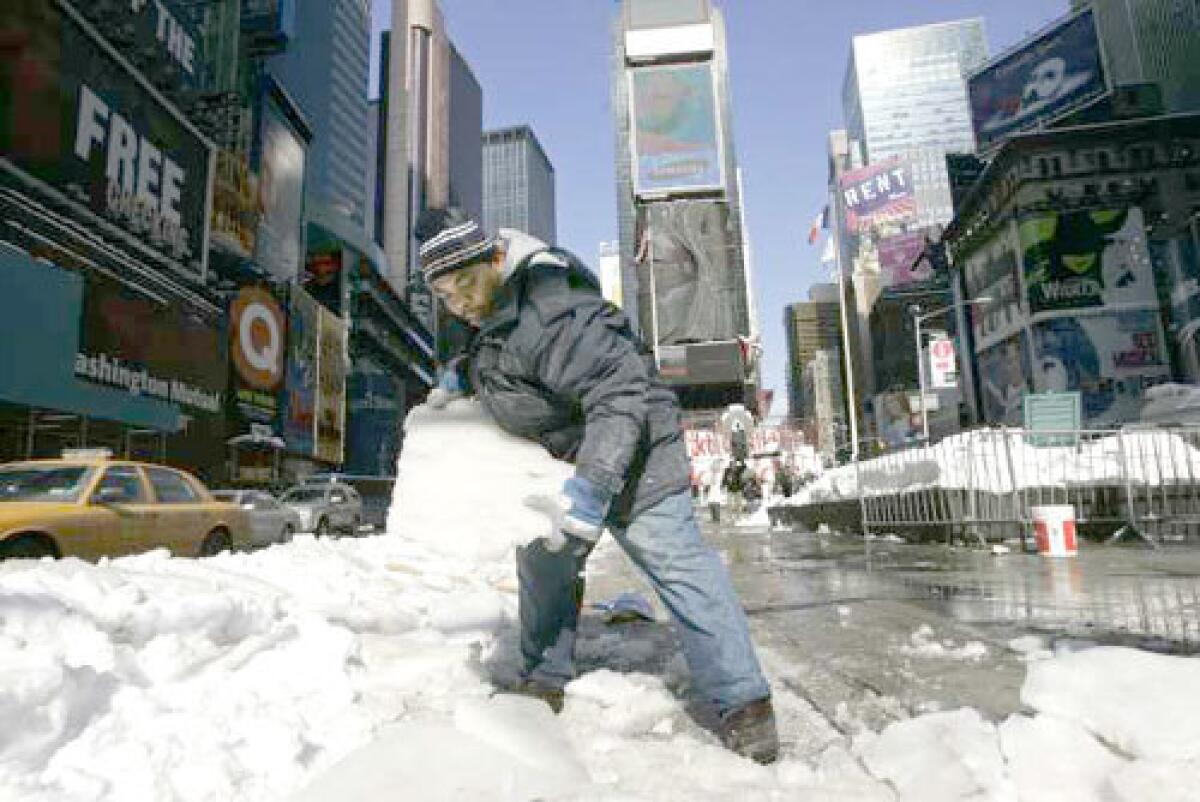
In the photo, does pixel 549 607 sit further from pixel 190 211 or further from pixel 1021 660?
pixel 190 211

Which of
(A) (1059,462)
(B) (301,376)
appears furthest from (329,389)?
(A) (1059,462)

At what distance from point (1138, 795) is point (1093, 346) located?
45.2 m

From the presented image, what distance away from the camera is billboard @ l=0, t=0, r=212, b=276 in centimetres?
1820

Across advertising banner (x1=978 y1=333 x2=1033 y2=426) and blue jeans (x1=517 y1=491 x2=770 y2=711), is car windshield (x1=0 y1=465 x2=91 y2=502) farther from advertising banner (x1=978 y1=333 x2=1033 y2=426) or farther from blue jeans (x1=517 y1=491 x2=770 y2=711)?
advertising banner (x1=978 y1=333 x2=1033 y2=426)

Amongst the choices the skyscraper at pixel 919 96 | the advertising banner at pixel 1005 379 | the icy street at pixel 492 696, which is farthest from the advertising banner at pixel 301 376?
the skyscraper at pixel 919 96

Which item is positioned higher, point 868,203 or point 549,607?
point 868,203

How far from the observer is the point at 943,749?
179cm

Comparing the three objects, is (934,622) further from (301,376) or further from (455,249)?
(301,376)

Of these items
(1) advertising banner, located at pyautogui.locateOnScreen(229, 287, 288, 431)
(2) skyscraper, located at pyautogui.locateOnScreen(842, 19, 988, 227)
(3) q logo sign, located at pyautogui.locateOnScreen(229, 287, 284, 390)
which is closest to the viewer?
(1) advertising banner, located at pyautogui.locateOnScreen(229, 287, 288, 431)

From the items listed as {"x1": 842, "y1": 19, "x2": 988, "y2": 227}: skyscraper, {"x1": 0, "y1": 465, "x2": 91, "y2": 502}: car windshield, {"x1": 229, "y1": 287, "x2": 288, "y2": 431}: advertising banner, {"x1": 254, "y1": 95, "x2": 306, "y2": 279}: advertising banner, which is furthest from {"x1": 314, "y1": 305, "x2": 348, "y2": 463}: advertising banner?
{"x1": 842, "y1": 19, "x2": 988, "y2": 227}: skyscraper

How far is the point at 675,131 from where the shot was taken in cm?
7756

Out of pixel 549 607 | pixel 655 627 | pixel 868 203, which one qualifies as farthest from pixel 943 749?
pixel 868 203

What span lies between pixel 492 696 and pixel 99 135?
24283mm

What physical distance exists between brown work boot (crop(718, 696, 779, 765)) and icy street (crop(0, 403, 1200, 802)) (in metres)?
0.06
